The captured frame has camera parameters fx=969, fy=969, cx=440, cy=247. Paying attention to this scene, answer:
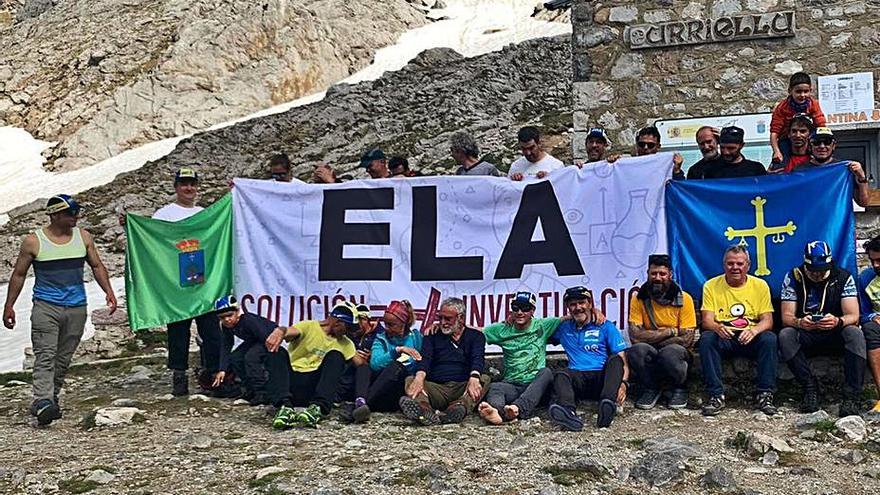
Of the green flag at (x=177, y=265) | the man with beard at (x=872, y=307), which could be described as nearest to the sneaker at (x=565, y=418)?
the man with beard at (x=872, y=307)

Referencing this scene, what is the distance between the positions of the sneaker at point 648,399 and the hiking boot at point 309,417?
2.34 meters

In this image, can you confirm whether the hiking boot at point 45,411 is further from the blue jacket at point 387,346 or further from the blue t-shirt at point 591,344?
the blue t-shirt at point 591,344

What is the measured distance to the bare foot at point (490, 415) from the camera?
6859 mm

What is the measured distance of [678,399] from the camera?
7.07m

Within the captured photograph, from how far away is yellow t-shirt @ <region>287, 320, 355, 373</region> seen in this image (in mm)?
7598

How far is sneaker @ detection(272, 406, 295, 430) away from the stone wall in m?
5.01

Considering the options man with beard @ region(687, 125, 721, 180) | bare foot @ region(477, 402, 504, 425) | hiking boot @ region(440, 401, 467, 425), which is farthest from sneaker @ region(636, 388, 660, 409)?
man with beard @ region(687, 125, 721, 180)

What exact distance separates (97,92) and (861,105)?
83.9 feet

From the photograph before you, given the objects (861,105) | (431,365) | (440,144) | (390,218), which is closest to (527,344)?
(431,365)

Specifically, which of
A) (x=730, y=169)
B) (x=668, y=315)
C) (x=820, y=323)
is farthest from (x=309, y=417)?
(x=730, y=169)

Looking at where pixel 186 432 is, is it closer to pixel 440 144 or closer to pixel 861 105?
pixel 861 105

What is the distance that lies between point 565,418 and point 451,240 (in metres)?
2.25

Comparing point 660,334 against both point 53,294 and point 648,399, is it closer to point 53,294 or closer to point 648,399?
point 648,399

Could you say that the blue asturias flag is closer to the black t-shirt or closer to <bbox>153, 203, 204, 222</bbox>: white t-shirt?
the black t-shirt
